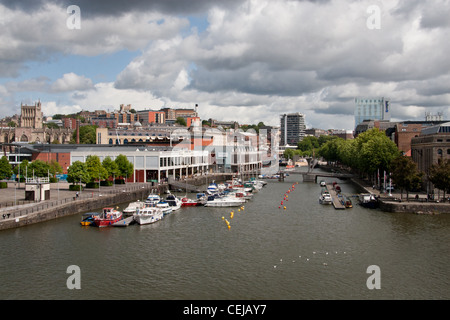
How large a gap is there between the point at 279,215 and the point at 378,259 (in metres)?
18.2

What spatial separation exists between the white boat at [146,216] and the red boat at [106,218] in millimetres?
1790

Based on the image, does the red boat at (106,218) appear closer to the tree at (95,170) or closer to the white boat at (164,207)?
the white boat at (164,207)

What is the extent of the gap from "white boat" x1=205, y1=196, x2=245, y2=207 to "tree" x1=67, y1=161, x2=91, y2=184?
16.5 m

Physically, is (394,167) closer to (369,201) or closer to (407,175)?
(407,175)

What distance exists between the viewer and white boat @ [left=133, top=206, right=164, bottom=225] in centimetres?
4075

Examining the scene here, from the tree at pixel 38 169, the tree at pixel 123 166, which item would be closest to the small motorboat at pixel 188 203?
the tree at pixel 123 166

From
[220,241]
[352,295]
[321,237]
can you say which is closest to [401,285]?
[352,295]

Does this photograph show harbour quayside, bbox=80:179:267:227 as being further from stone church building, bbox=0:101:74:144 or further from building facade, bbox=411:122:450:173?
stone church building, bbox=0:101:74:144

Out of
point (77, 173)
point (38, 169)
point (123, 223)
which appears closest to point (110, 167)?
point (77, 173)

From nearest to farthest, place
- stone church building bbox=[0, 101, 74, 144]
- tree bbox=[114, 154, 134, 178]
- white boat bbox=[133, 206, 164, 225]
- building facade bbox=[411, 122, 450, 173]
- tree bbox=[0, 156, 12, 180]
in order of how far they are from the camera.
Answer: white boat bbox=[133, 206, 164, 225], building facade bbox=[411, 122, 450, 173], tree bbox=[0, 156, 12, 180], tree bbox=[114, 154, 134, 178], stone church building bbox=[0, 101, 74, 144]

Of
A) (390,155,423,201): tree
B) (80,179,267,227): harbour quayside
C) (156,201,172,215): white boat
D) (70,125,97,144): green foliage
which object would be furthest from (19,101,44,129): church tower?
(390,155,423,201): tree

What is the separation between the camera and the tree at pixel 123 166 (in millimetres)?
66375

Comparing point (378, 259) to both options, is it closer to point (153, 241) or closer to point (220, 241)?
point (220, 241)
